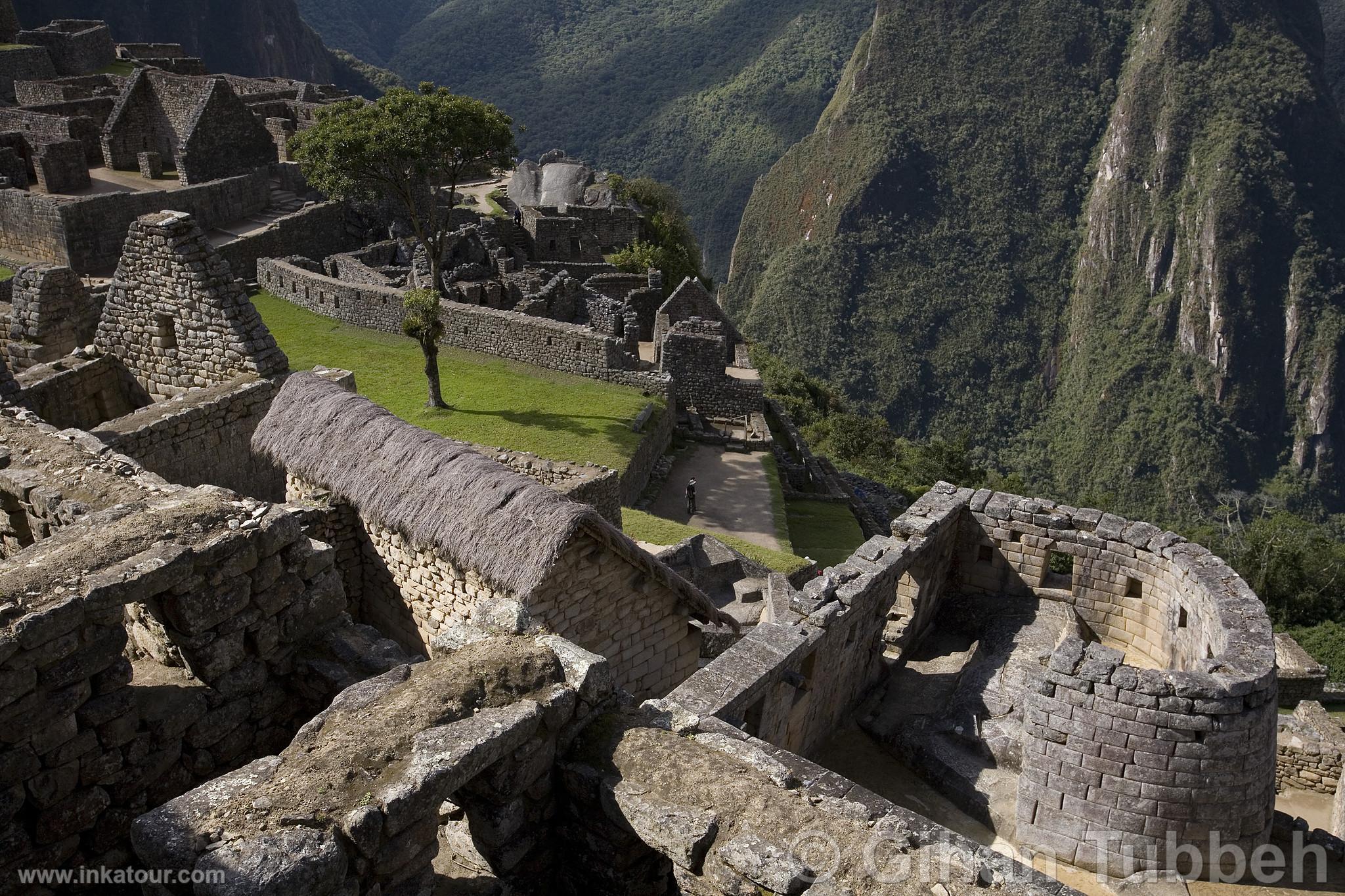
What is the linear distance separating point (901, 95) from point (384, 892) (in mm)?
150895

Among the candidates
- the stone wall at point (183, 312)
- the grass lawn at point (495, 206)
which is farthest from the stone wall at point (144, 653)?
the grass lawn at point (495, 206)

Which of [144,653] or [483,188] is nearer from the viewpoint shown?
[144,653]

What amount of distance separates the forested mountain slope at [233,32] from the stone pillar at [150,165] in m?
33.4

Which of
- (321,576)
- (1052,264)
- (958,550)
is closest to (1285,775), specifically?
(958,550)

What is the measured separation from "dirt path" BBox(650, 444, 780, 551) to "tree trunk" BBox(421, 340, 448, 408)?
4.94 metres

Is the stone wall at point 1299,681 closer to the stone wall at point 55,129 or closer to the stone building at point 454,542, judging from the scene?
the stone building at point 454,542

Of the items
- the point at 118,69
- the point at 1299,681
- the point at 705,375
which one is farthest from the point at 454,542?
the point at 118,69

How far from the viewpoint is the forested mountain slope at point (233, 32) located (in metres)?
64.4

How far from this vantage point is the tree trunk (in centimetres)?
2106

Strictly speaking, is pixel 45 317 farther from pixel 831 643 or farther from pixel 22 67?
pixel 22 67

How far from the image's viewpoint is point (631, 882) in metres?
4.52

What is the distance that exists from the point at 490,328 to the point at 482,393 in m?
2.89

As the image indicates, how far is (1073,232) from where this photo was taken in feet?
479

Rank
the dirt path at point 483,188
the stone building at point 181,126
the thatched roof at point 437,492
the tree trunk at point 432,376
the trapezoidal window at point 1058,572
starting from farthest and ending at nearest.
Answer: the dirt path at point 483,188
the stone building at point 181,126
the tree trunk at point 432,376
the trapezoidal window at point 1058,572
the thatched roof at point 437,492
